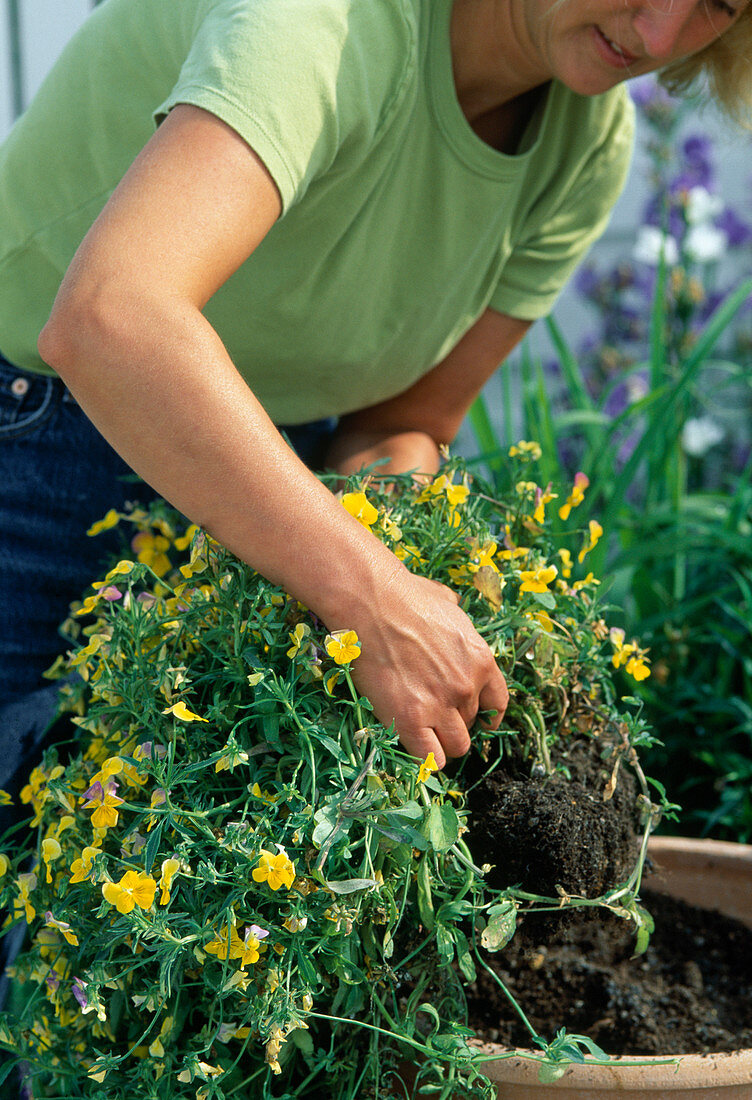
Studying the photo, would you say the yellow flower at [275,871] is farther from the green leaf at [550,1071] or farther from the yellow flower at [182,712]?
the green leaf at [550,1071]

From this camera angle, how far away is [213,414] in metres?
0.79

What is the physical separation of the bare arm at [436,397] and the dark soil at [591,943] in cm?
65

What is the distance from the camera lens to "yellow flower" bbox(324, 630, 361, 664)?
79cm

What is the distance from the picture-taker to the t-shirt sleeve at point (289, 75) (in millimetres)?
840

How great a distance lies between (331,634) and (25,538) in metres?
0.62

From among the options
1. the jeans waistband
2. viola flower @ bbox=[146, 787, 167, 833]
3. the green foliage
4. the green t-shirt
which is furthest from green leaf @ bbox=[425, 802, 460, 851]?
the green foliage

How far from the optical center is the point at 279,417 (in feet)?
4.40

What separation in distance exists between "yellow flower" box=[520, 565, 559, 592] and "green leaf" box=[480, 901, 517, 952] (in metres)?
0.29

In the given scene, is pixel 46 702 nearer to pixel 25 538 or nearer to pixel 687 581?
pixel 25 538

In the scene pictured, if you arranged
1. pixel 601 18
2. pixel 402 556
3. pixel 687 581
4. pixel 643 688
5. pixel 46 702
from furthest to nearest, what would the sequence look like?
1. pixel 687 581
2. pixel 643 688
3. pixel 46 702
4. pixel 601 18
5. pixel 402 556

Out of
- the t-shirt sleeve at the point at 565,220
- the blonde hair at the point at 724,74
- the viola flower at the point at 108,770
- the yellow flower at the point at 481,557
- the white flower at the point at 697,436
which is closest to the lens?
the viola flower at the point at 108,770

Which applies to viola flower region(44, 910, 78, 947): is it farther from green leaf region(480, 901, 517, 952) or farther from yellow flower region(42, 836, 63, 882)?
green leaf region(480, 901, 517, 952)

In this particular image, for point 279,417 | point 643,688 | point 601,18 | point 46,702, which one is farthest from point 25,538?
point 643,688

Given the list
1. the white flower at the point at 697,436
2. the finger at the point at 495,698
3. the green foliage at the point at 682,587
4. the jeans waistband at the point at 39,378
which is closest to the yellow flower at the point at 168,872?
the finger at the point at 495,698
